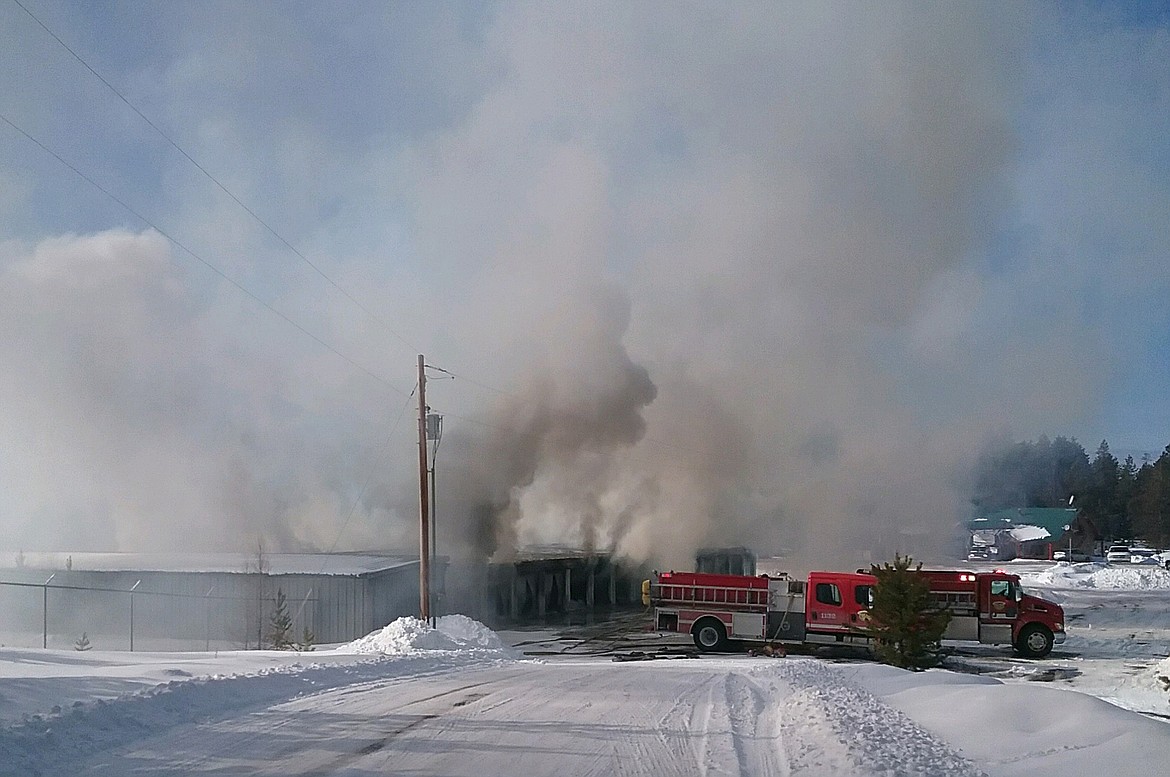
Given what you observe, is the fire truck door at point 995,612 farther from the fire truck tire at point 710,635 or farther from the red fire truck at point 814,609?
the fire truck tire at point 710,635

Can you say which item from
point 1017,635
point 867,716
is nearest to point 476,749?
point 867,716

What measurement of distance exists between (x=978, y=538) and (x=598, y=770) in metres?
98.7

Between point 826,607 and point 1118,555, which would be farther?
point 1118,555

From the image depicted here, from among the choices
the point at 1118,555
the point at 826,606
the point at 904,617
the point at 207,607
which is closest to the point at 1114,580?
the point at 1118,555

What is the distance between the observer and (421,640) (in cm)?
2339

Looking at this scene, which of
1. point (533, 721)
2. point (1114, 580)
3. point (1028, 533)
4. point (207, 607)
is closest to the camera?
point (533, 721)

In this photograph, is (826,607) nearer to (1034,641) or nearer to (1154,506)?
(1034,641)

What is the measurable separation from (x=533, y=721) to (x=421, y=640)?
1274cm

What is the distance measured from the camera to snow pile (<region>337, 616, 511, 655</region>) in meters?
23.0

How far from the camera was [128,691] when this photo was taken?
11961 millimetres

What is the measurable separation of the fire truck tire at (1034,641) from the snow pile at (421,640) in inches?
601

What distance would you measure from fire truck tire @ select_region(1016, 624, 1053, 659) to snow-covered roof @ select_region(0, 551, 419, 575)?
2149 cm

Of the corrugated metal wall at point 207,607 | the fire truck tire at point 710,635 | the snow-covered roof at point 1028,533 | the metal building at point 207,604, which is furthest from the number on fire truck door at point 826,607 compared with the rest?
the snow-covered roof at point 1028,533

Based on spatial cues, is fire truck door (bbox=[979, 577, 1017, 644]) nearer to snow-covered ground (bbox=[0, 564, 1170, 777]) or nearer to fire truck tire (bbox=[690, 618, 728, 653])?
fire truck tire (bbox=[690, 618, 728, 653])
